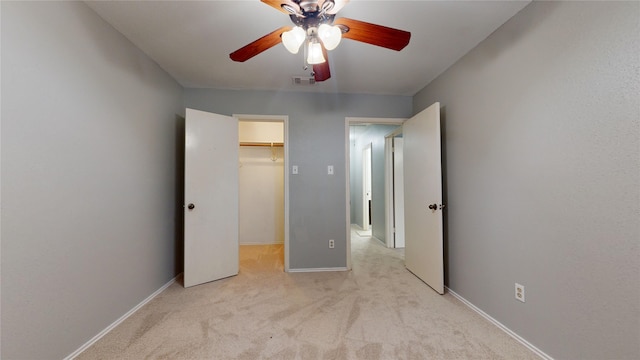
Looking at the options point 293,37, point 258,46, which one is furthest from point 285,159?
point 293,37

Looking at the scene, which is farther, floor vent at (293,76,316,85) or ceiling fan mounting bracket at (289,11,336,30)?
floor vent at (293,76,316,85)

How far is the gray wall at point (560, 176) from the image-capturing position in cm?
112

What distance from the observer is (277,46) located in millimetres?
2016

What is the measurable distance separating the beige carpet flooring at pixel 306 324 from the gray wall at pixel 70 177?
0.33 meters

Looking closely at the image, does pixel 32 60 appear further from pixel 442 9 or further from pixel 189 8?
pixel 442 9

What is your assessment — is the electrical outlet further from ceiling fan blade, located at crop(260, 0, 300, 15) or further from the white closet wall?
the white closet wall

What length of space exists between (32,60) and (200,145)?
4.43 feet

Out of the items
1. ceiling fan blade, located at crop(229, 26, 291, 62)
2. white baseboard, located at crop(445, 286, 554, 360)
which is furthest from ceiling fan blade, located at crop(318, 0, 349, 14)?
white baseboard, located at crop(445, 286, 554, 360)

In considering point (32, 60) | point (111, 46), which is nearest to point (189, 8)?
point (111, 46)

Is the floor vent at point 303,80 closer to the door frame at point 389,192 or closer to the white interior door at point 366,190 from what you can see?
the door frame at point 389,192

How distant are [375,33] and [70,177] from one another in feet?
6.51

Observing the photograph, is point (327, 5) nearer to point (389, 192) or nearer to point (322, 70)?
point (322, 70)

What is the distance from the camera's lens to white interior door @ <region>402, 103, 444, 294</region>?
2283 millimetres

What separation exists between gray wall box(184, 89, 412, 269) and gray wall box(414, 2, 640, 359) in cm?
142
